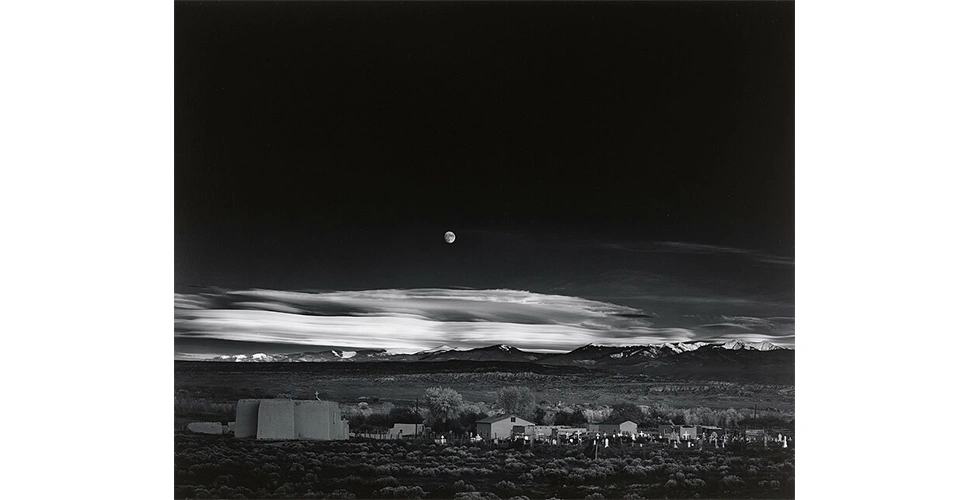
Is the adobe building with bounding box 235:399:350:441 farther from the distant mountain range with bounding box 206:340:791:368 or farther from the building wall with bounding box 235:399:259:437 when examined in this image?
the distant mountain range with bounding box 206:340:791:368

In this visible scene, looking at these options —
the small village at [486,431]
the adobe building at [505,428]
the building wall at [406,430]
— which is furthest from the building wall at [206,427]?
the adobe building at [505,428]

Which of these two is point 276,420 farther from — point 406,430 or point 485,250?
point 485,250

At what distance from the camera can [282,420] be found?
23.9 ft

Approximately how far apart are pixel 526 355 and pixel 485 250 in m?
0.83

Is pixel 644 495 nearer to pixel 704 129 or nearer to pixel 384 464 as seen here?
pixel 384 464

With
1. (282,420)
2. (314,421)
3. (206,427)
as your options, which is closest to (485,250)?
(314,421)

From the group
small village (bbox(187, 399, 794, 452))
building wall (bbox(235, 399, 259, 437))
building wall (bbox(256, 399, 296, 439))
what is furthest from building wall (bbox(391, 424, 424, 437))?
building wall (bbox(235, 399, 259, 437))

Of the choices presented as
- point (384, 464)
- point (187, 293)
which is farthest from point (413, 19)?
point (384, 464)

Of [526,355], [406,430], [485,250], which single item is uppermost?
[485,250]

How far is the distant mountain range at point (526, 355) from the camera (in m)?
7.30

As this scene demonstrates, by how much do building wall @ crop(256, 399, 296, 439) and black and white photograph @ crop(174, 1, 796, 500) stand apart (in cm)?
2

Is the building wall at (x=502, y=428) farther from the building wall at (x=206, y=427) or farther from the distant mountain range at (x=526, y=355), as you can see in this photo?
the building wall at (x=206, y=427)

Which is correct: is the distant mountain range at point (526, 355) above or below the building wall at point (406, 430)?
above

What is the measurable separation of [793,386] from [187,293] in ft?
14.8
